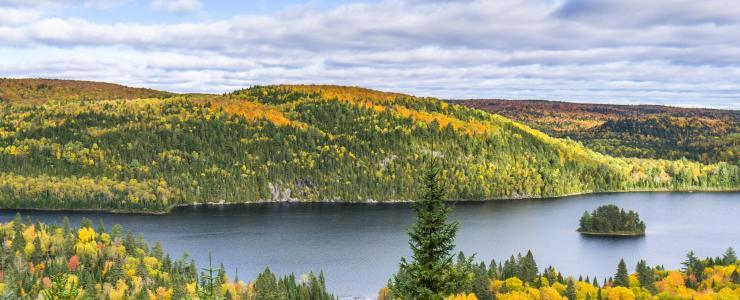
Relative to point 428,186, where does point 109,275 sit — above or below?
below

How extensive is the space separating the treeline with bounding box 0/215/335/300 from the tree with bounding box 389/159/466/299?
7882 cm

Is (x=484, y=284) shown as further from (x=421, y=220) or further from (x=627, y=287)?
(x=421, y=220)

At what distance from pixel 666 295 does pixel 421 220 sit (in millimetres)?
95656

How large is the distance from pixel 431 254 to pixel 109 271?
412 ft

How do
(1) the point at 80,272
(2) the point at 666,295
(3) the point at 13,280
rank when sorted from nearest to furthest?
(2) the point at 666,295 → (3) the point at 13,280 → (1) the point at 80,272

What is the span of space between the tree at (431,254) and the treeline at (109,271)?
78.8m

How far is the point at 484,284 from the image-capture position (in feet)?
397

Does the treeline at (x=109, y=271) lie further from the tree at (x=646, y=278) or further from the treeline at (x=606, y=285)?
the tree at (x=646, y=278)

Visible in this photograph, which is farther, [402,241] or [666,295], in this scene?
[402,241]

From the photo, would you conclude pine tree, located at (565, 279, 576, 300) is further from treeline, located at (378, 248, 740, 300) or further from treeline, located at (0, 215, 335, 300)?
treeline, located at (0, 215, 335, 300)

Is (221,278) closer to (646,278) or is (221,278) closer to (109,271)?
(109,271)

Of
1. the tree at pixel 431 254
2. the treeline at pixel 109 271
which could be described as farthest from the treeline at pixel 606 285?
the tree at pixel 431 254

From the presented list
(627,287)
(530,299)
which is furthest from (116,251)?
(627,287)

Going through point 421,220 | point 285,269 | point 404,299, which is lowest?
point 285,269
